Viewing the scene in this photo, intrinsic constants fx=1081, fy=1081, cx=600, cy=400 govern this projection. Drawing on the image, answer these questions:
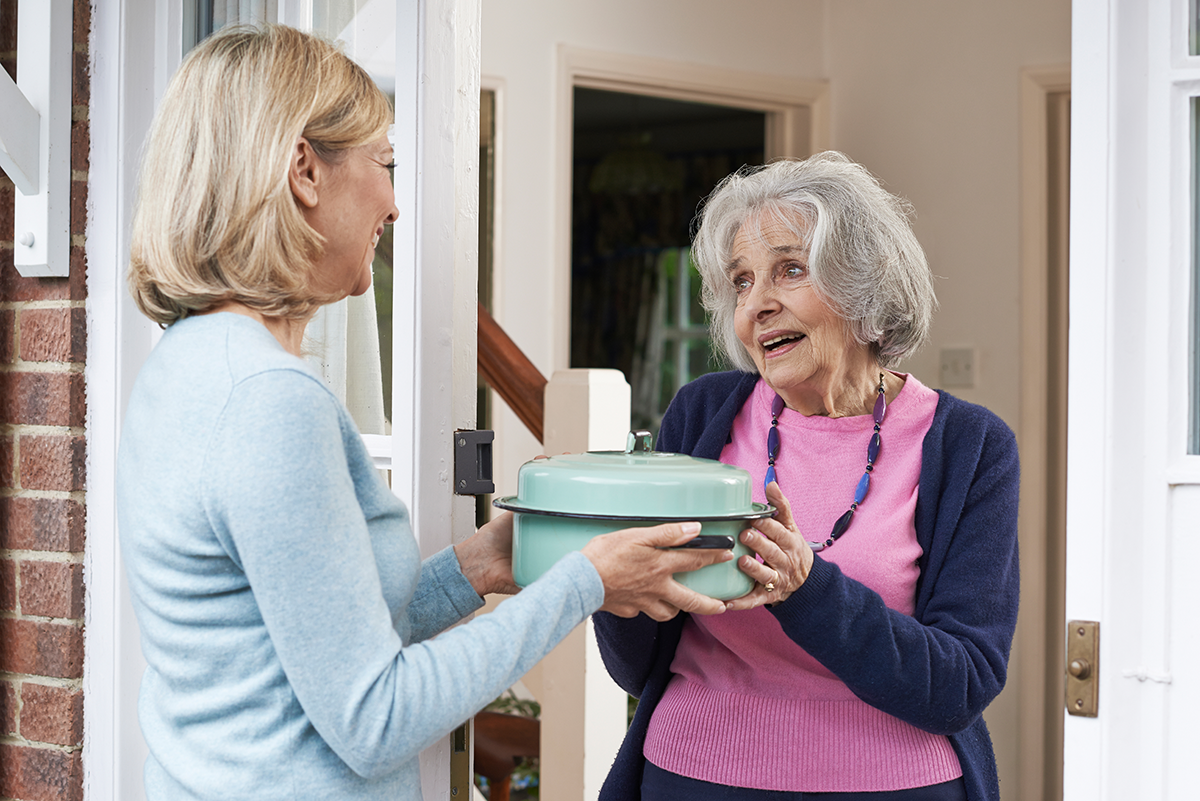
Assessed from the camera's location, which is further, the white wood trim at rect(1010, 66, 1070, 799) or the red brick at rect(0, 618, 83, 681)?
the white wood trim at rect(1010, 66, 1070, 799)

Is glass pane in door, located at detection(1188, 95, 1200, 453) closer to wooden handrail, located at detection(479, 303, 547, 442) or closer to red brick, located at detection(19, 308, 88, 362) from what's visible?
wooden handrail, located at detection(479, 303, 547, 442)

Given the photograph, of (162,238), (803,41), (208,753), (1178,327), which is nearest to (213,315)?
(162,238)

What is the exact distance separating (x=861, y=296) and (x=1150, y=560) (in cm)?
44

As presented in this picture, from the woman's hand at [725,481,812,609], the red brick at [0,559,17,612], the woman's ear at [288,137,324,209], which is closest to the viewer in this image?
the woman's ear at [288,137,324,209]

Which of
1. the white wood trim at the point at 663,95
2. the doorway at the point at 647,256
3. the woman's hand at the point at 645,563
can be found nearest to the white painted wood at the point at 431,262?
the woman's hand at the point at 645,563

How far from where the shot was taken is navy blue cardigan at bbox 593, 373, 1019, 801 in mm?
1128

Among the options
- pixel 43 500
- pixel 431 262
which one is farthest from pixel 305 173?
pixel 43 500

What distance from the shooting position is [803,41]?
12.1ft

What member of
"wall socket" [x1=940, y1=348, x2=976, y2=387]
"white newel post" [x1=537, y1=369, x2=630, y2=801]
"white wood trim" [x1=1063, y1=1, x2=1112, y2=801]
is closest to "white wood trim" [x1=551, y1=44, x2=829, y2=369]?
"wall socket" [x1=940, y1=348, x2=976, y2=387]

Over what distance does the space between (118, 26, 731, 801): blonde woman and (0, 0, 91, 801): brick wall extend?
2.14 ft

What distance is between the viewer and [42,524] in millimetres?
1567

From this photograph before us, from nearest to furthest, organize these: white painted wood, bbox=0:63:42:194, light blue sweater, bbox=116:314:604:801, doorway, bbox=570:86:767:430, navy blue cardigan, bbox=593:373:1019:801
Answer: light blue sweater, bbox=116:314:604:801 < navy blue cardigan, bbox=593:373:1019:801 < white painted wood, bbox=0:63:42:194 < doorway, bbox=570:86:767:430

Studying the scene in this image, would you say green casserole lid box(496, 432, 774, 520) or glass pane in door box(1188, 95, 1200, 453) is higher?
glass pane in door box(1188, 95, 1200, 453)

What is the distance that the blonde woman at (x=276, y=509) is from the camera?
0.82 m
